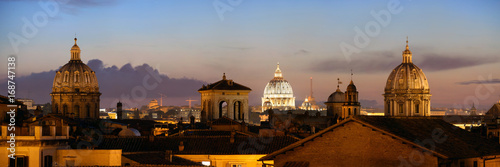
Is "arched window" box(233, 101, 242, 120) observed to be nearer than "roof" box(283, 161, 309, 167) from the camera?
No

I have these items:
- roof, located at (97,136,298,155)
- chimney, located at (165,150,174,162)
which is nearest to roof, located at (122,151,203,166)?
chimney, located at (165,150,174,162)

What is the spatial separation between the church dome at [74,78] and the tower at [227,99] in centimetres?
3882

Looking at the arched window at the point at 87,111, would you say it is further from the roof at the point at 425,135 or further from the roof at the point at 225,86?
the roof at the point at 425,135

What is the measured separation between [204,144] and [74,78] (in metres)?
110

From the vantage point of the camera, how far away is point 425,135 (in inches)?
1702

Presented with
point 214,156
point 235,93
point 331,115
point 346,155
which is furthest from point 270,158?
point 331,115

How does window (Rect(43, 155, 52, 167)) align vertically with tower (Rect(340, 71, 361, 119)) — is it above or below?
below

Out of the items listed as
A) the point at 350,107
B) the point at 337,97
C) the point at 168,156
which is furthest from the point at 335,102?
the point at 168,156

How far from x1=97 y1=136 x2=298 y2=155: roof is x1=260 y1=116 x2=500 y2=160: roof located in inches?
608

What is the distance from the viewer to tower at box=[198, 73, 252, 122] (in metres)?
135

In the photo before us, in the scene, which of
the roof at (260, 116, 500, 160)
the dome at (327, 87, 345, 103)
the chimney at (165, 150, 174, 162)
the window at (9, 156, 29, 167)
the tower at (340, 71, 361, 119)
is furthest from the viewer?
the dome at (327, 87, 345, 103)

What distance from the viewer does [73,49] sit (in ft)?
559

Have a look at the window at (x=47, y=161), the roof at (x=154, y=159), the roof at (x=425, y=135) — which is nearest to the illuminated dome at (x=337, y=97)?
the roof at (x=154, y=159)

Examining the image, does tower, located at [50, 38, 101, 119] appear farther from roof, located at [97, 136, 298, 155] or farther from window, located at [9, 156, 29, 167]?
window, located at [9, 156, 29, 167]
